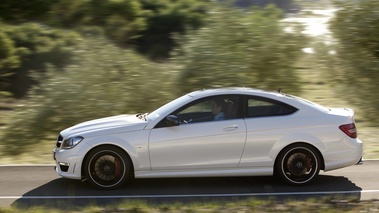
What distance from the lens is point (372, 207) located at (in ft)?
27.3

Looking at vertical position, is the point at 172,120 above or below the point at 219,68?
below

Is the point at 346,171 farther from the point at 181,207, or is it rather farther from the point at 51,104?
the point at 51,104

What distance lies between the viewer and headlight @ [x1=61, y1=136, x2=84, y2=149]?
10.2m

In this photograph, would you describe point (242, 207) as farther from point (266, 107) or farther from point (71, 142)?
point (71, 142)

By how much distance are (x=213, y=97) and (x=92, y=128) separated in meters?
1.80

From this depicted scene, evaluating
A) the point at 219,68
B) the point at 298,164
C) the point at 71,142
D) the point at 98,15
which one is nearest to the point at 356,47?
the point at 219,68

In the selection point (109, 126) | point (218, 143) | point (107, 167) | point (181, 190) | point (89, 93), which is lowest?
point (181, 190)

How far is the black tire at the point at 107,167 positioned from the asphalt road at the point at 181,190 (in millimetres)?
140

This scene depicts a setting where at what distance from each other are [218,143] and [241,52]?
792 cm

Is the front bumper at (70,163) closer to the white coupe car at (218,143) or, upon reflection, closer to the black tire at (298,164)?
the white coupe car at (218,143)

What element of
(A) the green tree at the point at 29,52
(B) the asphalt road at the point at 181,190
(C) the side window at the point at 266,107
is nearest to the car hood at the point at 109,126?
(B) the asphalt road at the point at 181,190

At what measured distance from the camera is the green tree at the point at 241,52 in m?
17.1

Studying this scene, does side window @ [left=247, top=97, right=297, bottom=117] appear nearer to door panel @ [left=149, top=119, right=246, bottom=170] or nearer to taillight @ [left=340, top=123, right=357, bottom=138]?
door panel @ [left=149, top=119, right=246, bottom=170]

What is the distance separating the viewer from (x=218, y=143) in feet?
33.1
